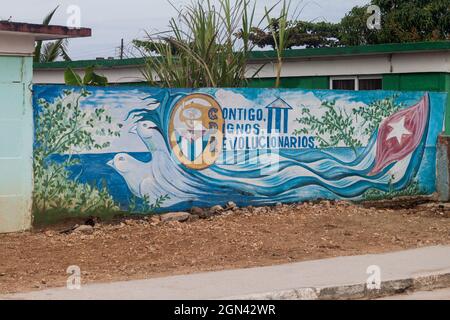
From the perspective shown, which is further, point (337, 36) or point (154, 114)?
point (337, 36)

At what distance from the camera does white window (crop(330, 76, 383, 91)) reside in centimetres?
1947

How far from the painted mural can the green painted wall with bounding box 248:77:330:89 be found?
3.09 m

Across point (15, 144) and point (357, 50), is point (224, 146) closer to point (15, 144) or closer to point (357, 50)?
point (15, 144)

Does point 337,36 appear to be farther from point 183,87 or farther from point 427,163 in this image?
point 183,87

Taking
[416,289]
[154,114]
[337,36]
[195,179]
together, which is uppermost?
[337,36]

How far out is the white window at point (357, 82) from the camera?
19.5 meters

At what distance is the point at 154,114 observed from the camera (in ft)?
44.2

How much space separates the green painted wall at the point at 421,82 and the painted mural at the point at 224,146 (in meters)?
0.71

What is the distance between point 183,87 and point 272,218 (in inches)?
110

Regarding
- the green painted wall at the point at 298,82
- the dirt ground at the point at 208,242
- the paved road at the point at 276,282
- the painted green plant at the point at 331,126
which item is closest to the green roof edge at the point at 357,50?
the green painted wall at the point at 298,82

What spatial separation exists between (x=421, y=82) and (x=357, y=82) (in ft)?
5.12

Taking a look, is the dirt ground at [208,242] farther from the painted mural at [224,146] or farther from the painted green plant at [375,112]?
the painted green plant at [375,112]
